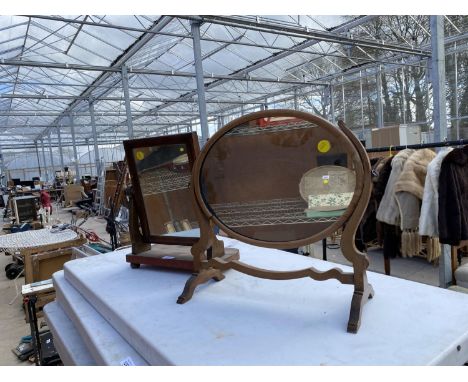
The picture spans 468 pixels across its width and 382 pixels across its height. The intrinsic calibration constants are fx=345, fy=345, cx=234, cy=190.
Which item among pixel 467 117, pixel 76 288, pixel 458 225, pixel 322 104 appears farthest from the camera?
pixel 322 104

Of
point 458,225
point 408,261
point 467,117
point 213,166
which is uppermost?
point 467,117

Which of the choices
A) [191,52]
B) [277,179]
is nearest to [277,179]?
[277,179]

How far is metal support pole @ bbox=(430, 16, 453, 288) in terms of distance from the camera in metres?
2.49

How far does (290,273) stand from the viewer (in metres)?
1.06

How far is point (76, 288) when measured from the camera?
1.48 metres

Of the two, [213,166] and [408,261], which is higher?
[213,166]

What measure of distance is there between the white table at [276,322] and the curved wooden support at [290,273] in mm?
89

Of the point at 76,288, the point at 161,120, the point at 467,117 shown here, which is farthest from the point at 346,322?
the point at 161,120

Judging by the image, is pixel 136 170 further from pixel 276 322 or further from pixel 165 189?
pixel 276 322

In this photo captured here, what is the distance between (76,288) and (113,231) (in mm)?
718

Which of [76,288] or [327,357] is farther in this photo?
[76,288]

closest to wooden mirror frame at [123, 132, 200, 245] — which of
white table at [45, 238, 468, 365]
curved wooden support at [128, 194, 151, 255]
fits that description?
curved wooden support at [128, 194, 151, 255]

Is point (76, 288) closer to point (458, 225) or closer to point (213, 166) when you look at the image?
point (213, 166)

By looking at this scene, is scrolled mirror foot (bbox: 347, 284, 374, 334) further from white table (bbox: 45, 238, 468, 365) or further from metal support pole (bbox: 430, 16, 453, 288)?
metal support pole (bbox: 430, 16, 453, 288)
